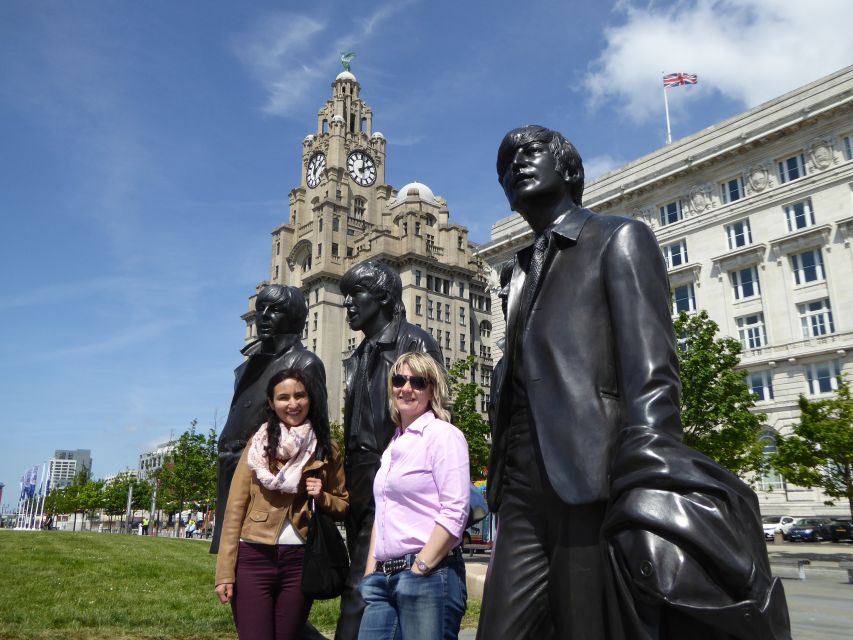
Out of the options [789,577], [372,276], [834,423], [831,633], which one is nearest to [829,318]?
[834,423]

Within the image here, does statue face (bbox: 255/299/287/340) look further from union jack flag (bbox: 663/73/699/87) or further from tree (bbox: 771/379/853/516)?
union jack flag (bbox: 663/73/699/87)

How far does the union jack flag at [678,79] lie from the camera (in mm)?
44031

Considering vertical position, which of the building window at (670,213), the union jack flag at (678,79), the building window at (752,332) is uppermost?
the union jack flag at (678,79)

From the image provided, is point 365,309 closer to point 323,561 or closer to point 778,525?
point 323,561

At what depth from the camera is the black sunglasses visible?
145 inches

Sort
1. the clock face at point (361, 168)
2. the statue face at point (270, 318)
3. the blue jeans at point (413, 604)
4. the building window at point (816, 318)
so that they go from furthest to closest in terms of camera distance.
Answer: the clock face at point (361, 168) < the building window at point (816, 318) < the statue face at point (270, 318) < the blue jeans at point (413, 604)

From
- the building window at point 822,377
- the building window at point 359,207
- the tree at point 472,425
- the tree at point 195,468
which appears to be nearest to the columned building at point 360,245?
the building window at point 359,207

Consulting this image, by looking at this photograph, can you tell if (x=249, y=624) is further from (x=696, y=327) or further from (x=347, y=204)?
(x=347, y=204)

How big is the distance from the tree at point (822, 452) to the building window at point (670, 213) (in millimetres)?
18618

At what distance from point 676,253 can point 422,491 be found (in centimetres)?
4146

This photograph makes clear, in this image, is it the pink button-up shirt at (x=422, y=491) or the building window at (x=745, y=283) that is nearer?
the pink button-up shirt at (x=422, y=491)

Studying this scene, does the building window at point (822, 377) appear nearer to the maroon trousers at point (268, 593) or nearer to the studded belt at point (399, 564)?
the maroon trousers at point (268, 593)

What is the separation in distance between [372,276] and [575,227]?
2.62 m

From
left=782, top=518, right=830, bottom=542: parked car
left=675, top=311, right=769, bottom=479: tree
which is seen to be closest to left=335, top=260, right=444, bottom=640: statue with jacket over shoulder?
left=675, top=311, right=769, bottom=479: tree
